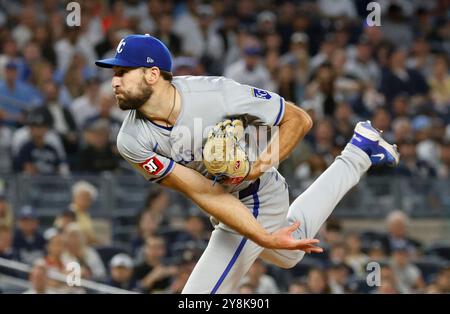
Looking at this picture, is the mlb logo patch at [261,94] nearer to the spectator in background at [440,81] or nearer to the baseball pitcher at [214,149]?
the baseball pitcher at [214,149]

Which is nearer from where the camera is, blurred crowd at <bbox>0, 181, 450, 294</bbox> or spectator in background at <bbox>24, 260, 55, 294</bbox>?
spectator in background at <bbox>24, 260, 55, 294</bbox>

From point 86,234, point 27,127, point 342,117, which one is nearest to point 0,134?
point 27,127

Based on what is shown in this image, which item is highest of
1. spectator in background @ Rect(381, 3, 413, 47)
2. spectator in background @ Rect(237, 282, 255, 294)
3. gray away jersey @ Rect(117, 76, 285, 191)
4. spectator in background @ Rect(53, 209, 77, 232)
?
gray away jersey @ Rect(117, 76, 285, 191)

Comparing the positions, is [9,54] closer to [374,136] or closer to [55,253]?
[55,253]

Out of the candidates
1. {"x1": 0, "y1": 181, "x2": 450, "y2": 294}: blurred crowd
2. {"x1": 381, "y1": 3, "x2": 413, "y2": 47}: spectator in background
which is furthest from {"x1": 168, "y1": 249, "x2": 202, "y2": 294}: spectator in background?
{"x1": 381, "y1": 3, "x2": 413, "y2": 47}: spectator in background

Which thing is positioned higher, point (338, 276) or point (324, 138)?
point (324, 138)

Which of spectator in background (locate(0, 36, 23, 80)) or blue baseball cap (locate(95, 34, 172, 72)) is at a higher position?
blue baseball cap (locate(95, 34, 172, 72))

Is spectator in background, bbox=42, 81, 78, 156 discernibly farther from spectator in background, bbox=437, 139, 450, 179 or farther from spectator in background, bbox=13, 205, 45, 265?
spectator in background, bbox=437, 139, 450, 179

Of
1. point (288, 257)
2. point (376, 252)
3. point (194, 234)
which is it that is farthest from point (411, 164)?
point (288, 257)
